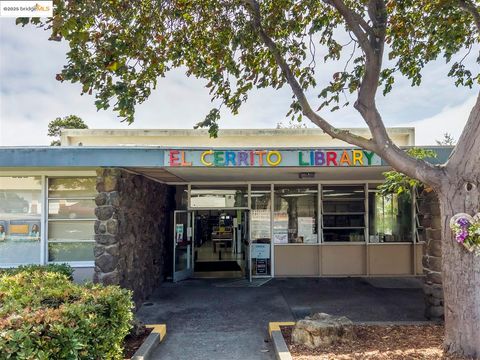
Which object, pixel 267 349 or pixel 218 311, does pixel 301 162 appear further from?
pixel 218 311

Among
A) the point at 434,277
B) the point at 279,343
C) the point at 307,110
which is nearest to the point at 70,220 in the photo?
the point at 279,343

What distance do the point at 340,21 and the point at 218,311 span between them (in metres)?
5.70

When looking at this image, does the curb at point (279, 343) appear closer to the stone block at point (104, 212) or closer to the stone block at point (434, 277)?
the stone block at point (434, 277)

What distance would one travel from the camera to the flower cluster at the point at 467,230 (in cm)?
377

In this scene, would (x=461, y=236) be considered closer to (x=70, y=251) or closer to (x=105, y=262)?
(x=105, y=262)

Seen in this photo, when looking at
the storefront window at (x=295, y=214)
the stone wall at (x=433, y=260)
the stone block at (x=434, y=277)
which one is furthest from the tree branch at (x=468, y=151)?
the storefront window at (x=295, y=214)

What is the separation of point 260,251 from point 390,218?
3.76 metres

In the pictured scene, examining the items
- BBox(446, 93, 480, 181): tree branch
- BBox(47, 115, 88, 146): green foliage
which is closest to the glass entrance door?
BBox(446, 93, 480, 181): tree branch

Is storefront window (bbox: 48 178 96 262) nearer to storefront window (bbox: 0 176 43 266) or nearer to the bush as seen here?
storefront window (bbox: 0 176 43 266)

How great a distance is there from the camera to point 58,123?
101 feet

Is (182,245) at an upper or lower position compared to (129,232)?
lower

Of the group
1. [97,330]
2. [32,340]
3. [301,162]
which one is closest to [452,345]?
[301,162]

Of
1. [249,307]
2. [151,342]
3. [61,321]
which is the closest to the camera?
[61,321]

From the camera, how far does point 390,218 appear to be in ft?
32.7
